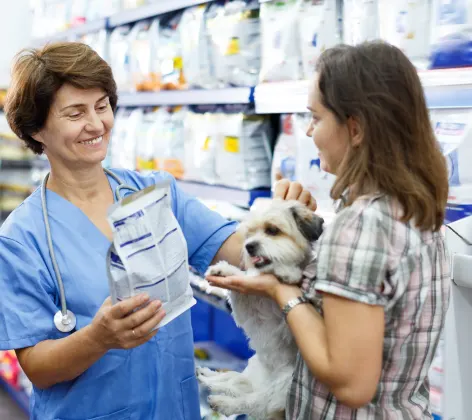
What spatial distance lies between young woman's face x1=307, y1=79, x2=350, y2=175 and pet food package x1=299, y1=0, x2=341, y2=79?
47.1 inches

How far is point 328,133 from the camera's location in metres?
1.19

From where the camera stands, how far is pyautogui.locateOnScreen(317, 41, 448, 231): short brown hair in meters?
1.12

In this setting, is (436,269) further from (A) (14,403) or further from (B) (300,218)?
(A) (14,403)

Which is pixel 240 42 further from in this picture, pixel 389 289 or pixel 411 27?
pixel 389 289

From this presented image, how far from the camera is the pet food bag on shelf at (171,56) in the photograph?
331 centimetres

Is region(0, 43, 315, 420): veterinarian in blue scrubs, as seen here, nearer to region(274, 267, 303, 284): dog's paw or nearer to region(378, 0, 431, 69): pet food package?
region(274, 267, 303, 284): dog's paw

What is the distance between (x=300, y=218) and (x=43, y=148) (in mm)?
752

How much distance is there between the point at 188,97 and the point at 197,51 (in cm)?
22

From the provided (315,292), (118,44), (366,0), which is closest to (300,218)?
(315,292)

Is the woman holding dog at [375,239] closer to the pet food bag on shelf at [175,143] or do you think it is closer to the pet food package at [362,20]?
the pet food package at [362,20]

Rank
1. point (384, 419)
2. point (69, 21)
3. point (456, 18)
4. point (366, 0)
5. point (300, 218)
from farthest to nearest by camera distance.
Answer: point (69, 21) → point (366, 0) → point (456, 18) → point (300, 218) → point (384, 419)

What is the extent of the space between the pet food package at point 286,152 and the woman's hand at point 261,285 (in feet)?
4.15

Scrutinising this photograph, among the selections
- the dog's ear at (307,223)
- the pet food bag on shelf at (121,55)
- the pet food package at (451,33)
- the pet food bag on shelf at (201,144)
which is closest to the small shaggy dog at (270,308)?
the dog's ear at (307,223)

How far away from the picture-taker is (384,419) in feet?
3.95
